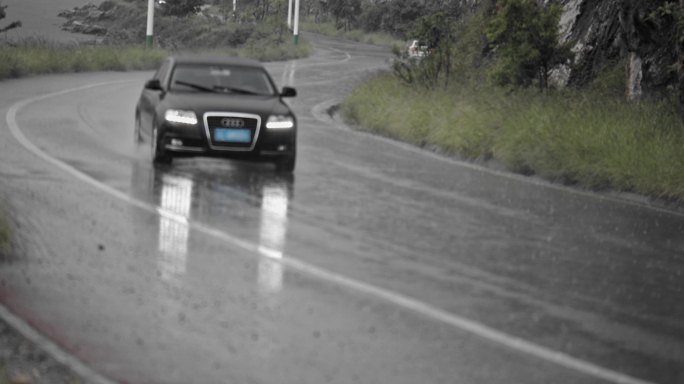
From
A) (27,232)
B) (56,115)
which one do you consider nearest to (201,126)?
(27,232)

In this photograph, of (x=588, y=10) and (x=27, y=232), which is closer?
(x=27, y=232)

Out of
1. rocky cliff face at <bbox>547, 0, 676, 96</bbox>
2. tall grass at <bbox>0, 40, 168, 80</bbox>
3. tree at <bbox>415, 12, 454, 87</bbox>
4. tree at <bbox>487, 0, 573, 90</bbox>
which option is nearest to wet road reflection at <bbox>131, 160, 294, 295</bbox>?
rocky cliff face at <bbox>547, 0, 676, 96</bbox>

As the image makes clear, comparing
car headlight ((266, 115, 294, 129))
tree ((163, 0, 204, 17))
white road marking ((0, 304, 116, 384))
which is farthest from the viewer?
tree ((163, 0, 204, 17))

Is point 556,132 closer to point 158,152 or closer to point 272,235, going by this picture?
point 158,152

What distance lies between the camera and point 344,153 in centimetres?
2064

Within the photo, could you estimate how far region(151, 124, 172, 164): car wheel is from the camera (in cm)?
1674

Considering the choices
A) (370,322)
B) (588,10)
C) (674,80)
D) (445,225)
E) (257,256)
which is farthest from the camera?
(588,10)

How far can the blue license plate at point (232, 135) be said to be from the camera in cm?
1664

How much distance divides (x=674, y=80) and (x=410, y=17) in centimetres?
7564

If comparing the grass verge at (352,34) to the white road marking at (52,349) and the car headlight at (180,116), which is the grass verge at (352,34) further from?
the white road marking at (52,349)

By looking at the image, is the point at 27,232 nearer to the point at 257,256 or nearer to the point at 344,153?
the point at 257,256

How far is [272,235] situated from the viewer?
1213 centimetres

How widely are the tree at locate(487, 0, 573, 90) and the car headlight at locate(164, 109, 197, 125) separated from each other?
9.91 m

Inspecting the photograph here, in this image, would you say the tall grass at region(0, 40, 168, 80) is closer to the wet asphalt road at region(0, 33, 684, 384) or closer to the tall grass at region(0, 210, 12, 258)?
the wet asphalt road at region(0, 33, 684, 384)
